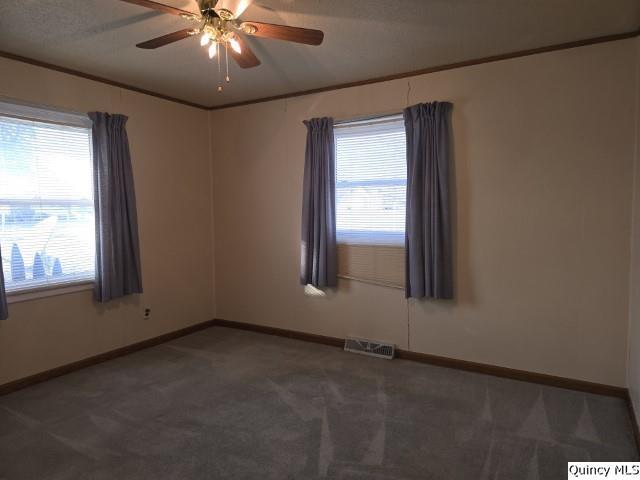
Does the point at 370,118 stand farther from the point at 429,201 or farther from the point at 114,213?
the point at 114,213

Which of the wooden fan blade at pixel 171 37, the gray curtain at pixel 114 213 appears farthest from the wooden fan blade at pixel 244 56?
the gray curtain at pixel 114 213

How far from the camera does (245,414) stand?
9.64 feet

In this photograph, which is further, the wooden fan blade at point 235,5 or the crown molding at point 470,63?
the crown molding at point 470,63

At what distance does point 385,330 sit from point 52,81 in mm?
3513

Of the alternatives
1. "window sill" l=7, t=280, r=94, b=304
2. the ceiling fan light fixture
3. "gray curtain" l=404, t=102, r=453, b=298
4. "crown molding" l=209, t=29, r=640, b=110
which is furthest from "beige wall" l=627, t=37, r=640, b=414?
"window sill" l=7, t=280, r=94, b=304

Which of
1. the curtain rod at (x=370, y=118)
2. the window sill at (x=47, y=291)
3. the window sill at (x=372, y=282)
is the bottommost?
the window sill at (x=372, y=282)

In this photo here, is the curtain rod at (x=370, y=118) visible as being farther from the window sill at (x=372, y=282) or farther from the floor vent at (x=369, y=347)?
the floor vent at (x=369, y=347)

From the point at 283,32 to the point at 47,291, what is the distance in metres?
2.79

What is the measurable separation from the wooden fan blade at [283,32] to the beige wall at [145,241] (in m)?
2.13

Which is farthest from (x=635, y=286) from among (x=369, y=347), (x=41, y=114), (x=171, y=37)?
(x=41, y=114)

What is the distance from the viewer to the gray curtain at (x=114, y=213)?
377 cm

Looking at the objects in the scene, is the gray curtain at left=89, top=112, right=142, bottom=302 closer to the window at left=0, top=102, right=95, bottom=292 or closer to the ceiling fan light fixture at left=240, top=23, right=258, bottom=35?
the window at left=0, top=102, right=95, bottom=292

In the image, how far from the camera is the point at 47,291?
3.52 m

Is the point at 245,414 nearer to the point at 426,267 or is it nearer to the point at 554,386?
the point at 426,267
